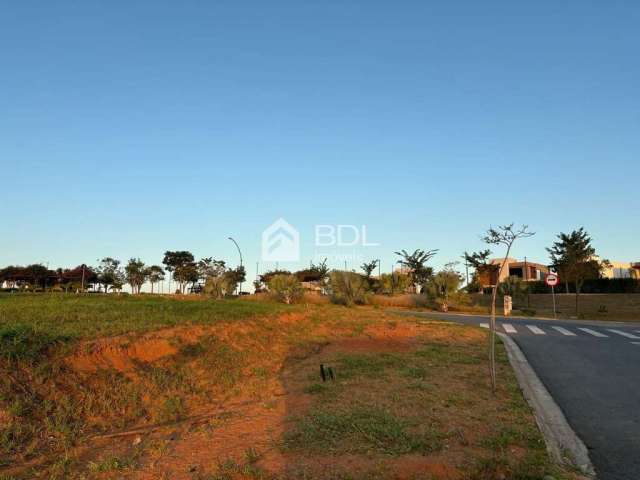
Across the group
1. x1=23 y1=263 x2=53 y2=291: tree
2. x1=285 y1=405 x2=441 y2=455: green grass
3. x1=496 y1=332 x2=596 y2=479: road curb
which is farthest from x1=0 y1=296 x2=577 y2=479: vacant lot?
x1=23 y1=263 x2=53 y2=291: tree

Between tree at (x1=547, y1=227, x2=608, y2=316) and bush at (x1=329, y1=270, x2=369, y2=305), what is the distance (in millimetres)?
17103

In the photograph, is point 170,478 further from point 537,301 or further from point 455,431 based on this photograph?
point 537,301

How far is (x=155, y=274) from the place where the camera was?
69.6m

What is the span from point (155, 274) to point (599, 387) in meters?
68.4

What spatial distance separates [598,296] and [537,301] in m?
5.15

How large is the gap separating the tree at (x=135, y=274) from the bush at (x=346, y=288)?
129ft

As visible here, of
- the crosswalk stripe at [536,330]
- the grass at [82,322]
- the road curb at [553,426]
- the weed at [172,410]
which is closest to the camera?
the road curb at [553,426]

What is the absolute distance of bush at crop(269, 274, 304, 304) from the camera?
33875 mm

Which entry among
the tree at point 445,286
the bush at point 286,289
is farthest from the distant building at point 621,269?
the bush at point 286,289

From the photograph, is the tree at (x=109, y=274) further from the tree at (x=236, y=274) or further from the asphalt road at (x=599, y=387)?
the asphalt road at (x=599, y=387)

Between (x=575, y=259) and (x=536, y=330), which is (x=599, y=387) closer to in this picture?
(x=536, y=330)

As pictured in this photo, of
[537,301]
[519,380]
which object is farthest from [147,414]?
[537,301]

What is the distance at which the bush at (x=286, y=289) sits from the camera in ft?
111

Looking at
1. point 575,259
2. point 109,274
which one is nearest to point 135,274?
point 109,274
